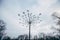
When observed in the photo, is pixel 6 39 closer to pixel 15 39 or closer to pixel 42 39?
pixel 15 39

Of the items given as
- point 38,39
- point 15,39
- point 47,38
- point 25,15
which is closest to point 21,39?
point 15,39

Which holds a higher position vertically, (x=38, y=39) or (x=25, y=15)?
(x=25, y=15)

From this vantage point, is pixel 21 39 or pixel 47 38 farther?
pixel 47 38

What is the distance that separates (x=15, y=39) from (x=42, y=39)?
8637 millimetres

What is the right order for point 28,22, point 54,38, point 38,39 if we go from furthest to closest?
1. point 54,38
2. point 38,39
3. point 28,22

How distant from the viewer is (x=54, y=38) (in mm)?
46250

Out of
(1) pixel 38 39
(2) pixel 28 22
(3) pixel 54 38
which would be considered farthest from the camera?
(3) pixel 54 38

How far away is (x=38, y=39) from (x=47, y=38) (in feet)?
16.6

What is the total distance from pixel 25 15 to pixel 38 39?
77.3 feet

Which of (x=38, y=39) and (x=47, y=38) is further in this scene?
(x=47, y=38)

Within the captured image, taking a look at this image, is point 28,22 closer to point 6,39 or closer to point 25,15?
point 25,15

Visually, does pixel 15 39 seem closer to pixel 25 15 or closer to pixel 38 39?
pixel 38 39

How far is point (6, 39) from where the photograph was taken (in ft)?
153

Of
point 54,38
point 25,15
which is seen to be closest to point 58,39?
point 54,38
